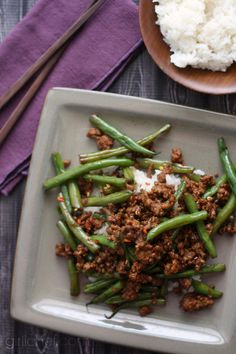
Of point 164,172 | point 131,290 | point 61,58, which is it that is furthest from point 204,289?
point 61,58

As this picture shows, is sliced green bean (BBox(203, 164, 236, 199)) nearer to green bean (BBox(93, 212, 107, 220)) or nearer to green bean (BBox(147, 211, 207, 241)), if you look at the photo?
green bean (BBox(147, 211, 207, 241))

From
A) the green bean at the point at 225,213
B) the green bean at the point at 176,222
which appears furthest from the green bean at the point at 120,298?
the green bean at the point at 225,213

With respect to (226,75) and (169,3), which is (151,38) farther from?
(226,75)

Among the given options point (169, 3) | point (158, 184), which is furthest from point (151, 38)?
point (158, 184)

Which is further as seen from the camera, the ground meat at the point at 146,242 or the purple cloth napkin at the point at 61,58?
the purple cloth napkin at the point at 61,58

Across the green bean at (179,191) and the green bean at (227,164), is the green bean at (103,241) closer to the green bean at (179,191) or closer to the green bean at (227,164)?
the green bean at (179,191)

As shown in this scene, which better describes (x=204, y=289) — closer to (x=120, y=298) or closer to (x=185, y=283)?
(x=185, y=283)
